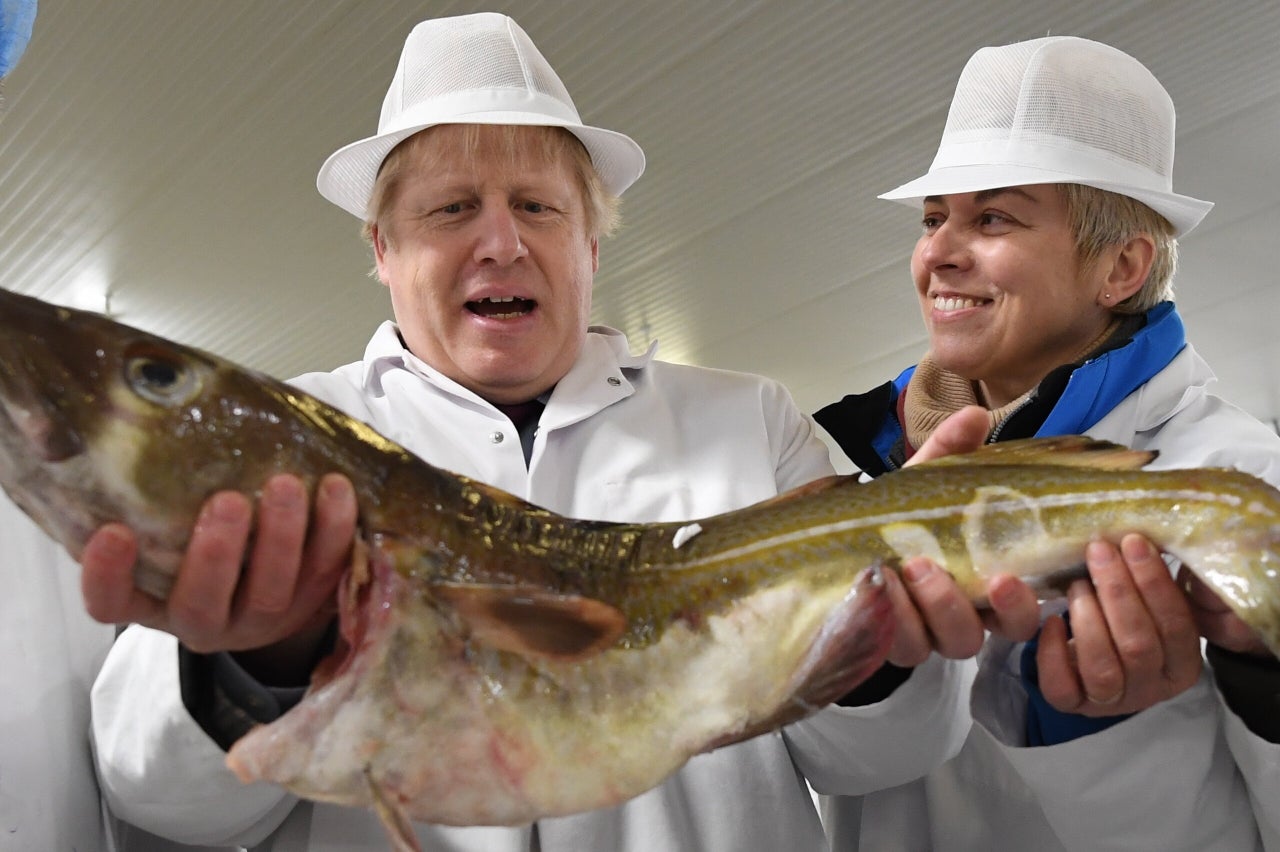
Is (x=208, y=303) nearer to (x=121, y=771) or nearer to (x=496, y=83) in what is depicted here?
(x=496, y=83)

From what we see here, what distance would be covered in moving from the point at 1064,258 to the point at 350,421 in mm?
1725

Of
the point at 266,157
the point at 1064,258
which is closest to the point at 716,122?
the point at 266,157

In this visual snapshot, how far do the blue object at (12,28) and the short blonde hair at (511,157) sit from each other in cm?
74

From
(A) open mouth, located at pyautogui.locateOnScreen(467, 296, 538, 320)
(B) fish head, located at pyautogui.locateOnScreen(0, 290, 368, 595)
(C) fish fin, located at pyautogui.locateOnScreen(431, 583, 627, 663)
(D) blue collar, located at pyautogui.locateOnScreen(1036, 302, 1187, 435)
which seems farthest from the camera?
(A) open mouth, located at pyautogui.locateOnScreen(467, 296, 538, 320)

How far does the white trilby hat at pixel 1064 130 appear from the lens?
2559 millimetres

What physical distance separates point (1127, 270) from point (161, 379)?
2114 millimetres

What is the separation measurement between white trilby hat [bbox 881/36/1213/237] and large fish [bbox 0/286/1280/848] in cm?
116

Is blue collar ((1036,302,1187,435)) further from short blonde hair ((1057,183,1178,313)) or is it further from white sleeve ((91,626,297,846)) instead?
white sleeve ((91,626,297,846))

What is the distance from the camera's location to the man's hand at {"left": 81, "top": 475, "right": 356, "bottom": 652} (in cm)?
124

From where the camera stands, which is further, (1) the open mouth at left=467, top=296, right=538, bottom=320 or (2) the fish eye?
(1) the open mouth at left=467, top=296, right=538, bottom=320

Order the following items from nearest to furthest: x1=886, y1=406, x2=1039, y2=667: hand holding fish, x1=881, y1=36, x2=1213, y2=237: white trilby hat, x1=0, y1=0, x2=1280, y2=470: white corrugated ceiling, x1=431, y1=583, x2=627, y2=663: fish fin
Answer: x1=431, y1=583, x2=627, y2=663: fish fin < x1=886, y1=406, x2=1039, y2=667: hand holding fish < x1=881, y1=36, x2=1213, y2=237: white trilby hat < x1=0, y1=0, x2=1280, y2=470: white corrugated ceiling

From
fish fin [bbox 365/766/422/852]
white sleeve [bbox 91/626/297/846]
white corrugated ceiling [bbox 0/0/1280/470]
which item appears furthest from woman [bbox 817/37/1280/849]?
white corrugated ceiling [bbox 0/0/1280/470]

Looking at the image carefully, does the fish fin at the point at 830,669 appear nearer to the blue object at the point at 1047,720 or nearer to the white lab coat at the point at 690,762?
the white lab coat at the point at 690,762

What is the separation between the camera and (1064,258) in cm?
255
